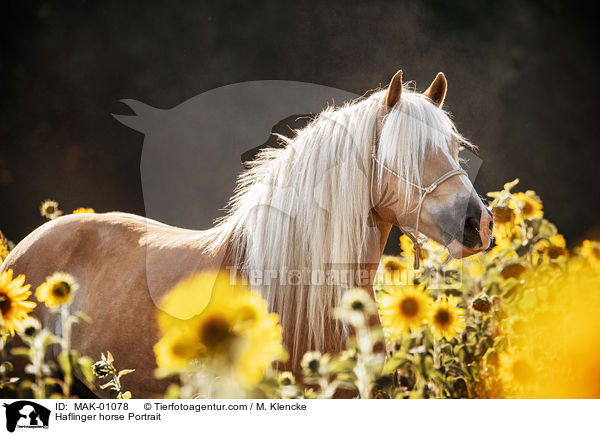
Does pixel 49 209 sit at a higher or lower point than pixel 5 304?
higher

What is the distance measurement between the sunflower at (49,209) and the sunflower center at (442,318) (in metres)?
1.52

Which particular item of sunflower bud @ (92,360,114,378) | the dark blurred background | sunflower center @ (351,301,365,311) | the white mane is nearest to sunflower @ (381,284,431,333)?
the white mane

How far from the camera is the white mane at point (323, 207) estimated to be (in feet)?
3.75

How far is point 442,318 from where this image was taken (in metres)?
1.04

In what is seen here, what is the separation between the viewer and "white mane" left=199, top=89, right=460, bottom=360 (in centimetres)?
114

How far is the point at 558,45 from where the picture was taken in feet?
5.59

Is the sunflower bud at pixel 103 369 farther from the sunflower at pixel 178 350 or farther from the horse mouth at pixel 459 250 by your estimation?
the horse mouth at pixel 459 250

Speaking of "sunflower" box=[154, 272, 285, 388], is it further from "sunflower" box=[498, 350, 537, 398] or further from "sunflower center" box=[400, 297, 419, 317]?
"sunflower" box=[498, 350, 537, 398]

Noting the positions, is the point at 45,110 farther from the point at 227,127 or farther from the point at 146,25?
the point at 227,127

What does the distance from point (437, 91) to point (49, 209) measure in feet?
5.18

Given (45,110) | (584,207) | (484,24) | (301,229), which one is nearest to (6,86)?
(45,110)

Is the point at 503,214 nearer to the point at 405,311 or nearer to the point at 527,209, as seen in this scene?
the point at 527,209

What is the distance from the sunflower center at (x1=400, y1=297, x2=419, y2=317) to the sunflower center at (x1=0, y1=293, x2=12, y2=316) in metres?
0.80
